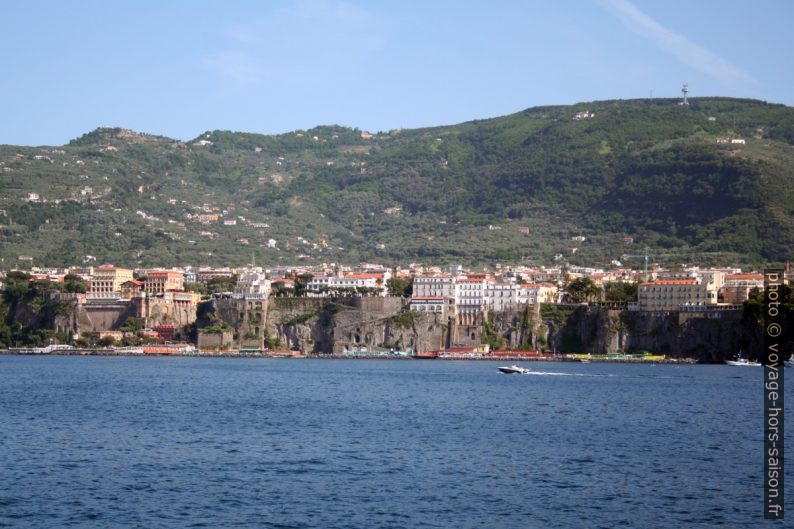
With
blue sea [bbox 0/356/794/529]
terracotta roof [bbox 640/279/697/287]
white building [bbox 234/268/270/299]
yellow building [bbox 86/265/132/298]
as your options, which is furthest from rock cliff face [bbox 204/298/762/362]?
blue sea [bbox 0/356/794/529]

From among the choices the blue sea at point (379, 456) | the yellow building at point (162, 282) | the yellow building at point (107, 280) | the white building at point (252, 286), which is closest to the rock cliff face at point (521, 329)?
the white building at point (252, 286)

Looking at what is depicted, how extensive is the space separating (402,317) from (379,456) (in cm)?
7120

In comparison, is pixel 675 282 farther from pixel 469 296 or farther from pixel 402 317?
pixel 402 317

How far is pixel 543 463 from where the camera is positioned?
35.9m

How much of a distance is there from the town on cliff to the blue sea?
3616 centimetres

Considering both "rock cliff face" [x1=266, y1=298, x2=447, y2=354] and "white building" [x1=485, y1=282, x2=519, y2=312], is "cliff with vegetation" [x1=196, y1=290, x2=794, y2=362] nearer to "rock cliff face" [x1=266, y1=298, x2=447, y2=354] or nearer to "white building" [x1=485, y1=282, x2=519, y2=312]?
"rock cliff face" [x1=266, y1=298, x2=447, y2=354]

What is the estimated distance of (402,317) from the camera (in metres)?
108

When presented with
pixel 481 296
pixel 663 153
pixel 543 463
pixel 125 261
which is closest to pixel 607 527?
pixel 543 463

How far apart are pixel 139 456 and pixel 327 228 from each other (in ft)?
515

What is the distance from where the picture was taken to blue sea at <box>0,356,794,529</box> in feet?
95.6

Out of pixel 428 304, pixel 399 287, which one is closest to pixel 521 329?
pixel 428 304

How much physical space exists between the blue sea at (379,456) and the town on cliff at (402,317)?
3616 cm

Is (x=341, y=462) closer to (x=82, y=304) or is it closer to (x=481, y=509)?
(x=481, y=509)

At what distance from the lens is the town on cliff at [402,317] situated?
329 ft
